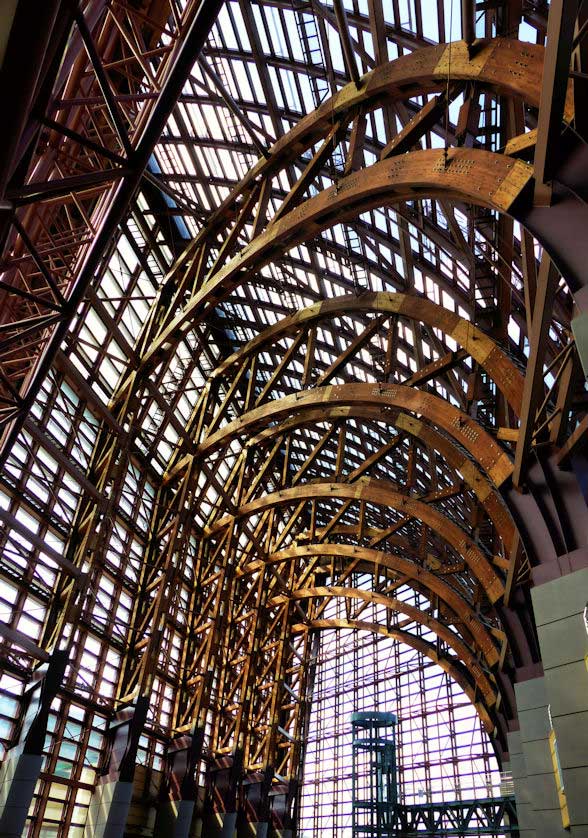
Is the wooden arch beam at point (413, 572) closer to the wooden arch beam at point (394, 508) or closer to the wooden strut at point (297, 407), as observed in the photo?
the wooden strut at point (297, 407)

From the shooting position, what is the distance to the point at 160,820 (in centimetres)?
2234

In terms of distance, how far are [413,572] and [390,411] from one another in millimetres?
10023

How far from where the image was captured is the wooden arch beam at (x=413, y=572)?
23.8 m

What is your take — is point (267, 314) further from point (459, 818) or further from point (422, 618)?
point (459, 818)

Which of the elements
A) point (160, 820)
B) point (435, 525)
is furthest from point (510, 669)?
point (160, 820)

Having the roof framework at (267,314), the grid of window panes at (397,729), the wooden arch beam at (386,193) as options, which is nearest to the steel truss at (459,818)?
the grid of window panes at (397,729)

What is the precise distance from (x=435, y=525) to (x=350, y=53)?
14.9 m

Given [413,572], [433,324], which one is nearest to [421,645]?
[413,572]

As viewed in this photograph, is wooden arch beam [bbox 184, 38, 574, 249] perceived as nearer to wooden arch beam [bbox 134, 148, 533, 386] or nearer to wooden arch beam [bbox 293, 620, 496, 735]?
wooden arch beam [bbox 134, 148, 533, 386]

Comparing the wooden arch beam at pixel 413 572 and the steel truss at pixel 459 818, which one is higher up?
the wooden arch beam at pixel 413 572

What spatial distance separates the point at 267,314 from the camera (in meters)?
28.9

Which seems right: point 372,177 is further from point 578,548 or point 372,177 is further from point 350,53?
point 578,548

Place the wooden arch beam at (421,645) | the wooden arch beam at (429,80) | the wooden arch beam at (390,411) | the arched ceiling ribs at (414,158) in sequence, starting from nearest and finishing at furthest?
the wooden arch beam at (429,80)
the arched ceiling ribs at (414,158)
the wooden arch beam at (390,411)
the wooden arch beam at (421,645)

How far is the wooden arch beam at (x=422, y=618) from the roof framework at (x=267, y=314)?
203mm
